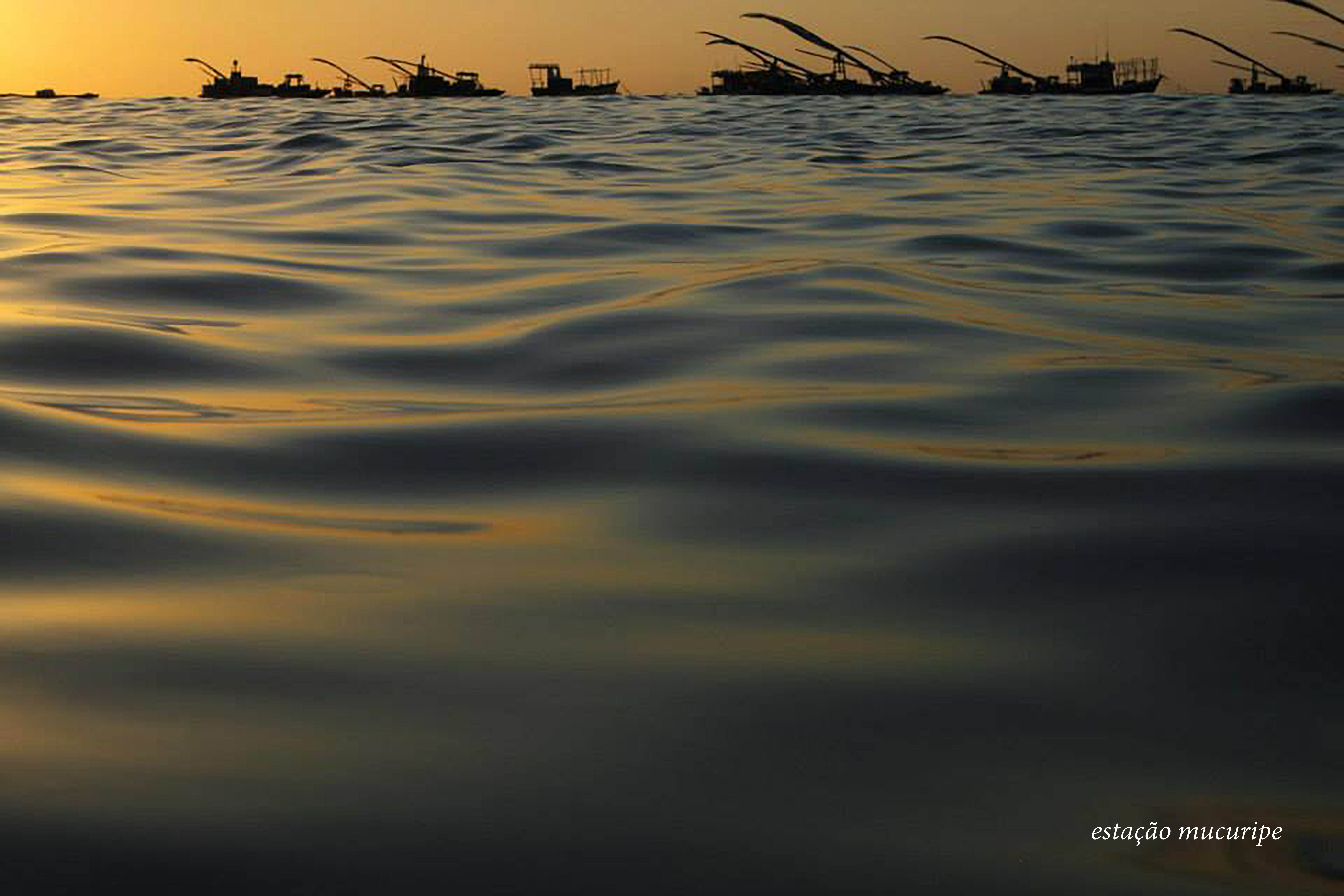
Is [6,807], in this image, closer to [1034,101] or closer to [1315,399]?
[1315,399]

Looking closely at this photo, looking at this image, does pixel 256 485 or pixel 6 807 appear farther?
pixel 256 485

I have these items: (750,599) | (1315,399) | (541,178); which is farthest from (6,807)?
(541,178)

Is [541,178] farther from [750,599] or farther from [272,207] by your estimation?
[750,599]

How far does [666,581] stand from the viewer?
184 cm

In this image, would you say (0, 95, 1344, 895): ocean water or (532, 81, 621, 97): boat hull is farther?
(532, 81, 621, 97): boat hull

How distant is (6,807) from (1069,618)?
3.92ft

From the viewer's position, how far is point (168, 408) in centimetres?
283

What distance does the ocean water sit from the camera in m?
1.18

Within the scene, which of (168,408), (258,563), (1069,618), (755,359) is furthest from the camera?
(755,359)

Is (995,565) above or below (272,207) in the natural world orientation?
below

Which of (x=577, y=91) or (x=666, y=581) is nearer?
(x=666, y=581)

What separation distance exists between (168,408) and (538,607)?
4.65 feet

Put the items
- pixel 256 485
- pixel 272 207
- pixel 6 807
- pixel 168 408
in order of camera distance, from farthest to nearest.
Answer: pixel 272 207
pixel 168 408
pixel 256 485
pixel 6 807

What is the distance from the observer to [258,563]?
1871mm
